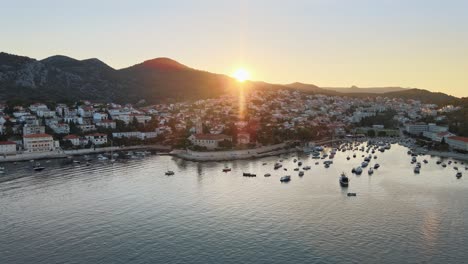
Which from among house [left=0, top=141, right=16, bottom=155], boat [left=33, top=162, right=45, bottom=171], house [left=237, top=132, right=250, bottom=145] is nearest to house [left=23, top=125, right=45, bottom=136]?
house [left=0, top=141, right=16, bottom=155]

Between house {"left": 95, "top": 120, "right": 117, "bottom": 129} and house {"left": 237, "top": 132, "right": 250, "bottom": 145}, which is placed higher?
house {"left": 95, "top": 120, "right": 117, "bottom": 129}

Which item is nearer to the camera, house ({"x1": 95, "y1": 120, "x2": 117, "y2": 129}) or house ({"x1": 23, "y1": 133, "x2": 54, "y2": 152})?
house ({"x1": 23, "y1": 133, "x2": 54, "y2": 152})

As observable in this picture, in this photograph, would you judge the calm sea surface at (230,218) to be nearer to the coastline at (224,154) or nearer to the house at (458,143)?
the coastline at (224,154)

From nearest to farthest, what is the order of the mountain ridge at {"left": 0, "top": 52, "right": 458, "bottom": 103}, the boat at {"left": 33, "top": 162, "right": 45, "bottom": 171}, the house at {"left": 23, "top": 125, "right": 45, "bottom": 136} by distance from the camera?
the boat at {"left": 33, "top": 162, "right": 45, "bottom": 171} → the house at {"left": 23, "top": 125, "right": 45, "bottom": 136} → the mountain ridge at {"left": 0, "top": 52, "right": 458, "bottom": 103}

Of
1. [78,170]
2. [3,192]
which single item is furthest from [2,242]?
[78,170]

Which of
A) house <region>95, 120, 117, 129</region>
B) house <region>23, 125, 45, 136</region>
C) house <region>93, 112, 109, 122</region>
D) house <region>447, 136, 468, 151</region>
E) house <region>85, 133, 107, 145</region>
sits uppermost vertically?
house <region>93, 112, 109, 122</region>

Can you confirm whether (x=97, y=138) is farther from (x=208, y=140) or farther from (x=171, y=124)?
(x=208, y=140)

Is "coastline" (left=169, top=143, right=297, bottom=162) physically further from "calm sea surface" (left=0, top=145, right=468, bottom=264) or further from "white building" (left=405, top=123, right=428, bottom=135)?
"white building" (left=405, top=123, right=428, bottom=135)
